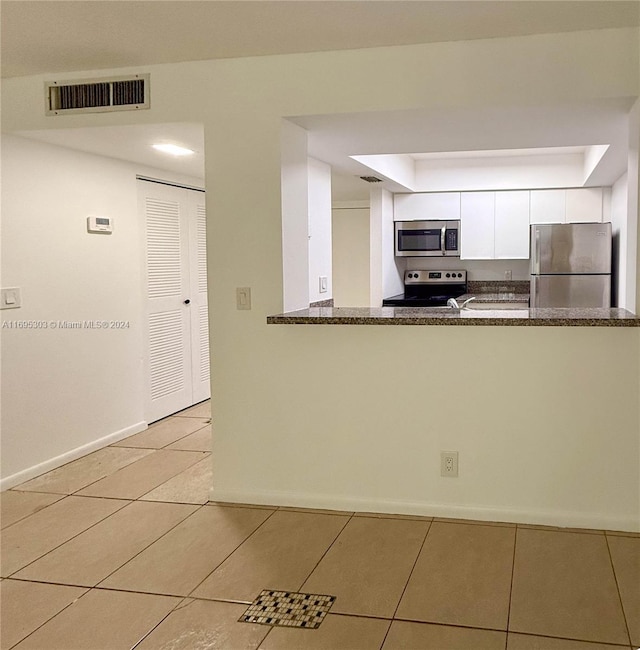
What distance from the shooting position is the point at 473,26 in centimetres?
293

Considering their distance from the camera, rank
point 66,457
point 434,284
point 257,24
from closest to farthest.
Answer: point 257,24, point 66,457, point 434,284

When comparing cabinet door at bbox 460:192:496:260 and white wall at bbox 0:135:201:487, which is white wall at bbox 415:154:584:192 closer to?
cabinet door at bbox 460:192:496:260

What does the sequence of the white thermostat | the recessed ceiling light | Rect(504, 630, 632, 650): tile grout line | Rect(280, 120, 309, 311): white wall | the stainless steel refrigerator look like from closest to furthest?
Rect(504, 630, 632, 650): tile grout line
Rect(280, 120, 309, 311): white wall
the recessed ceiling light
the white thermostat
the stainless steel refrigerator

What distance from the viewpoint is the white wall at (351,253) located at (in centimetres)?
782

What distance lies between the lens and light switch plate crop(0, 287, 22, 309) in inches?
154

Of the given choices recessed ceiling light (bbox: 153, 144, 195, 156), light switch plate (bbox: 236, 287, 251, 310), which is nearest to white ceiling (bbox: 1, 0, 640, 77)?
recessed ceiling light (bbox: 153, 144, 195, 156)

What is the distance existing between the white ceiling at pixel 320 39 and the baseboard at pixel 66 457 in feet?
6.27

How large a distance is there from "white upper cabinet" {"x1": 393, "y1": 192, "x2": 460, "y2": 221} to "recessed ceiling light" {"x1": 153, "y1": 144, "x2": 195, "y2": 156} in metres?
2.80

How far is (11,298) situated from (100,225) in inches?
35.2

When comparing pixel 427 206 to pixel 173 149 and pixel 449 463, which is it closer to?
pixel 173 149

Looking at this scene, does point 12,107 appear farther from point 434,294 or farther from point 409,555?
point 434,294

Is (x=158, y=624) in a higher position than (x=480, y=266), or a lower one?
lower

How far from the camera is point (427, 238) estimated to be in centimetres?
664

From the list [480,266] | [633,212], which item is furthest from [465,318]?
[480,266]
